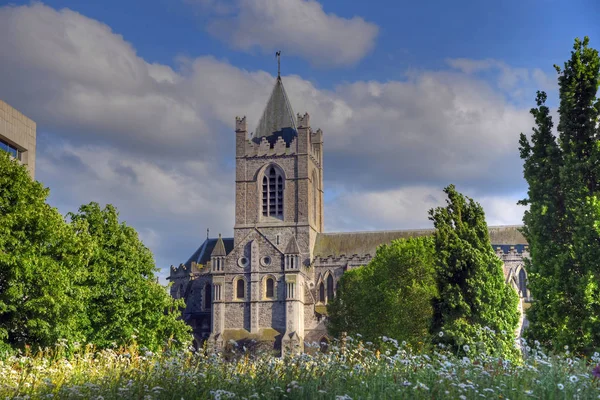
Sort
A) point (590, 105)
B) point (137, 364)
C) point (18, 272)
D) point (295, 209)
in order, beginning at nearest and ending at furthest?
point (137, 364)
point (590, 105)
point (18, 272)
point (295, 209)

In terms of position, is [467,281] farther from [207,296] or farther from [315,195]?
[315,195]

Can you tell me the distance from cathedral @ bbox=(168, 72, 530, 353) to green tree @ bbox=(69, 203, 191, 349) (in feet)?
121

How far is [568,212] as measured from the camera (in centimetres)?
2434

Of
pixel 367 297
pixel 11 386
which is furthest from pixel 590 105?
pixel 367 297

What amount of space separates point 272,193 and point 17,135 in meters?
40.4

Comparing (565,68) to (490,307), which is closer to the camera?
(565,68)

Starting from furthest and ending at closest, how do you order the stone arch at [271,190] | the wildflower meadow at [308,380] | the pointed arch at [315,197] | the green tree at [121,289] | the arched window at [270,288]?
the pointed arch at [315,197] → the stone arch at [271,190] → the arched window at [270,288] → the green tree at [121,289] → the wildflower meadow at [308,380]

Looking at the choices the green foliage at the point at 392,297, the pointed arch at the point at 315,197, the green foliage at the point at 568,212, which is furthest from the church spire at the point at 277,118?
the green foliage at the point at 568,212

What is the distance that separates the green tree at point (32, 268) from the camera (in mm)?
27844

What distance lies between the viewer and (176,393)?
499 inches

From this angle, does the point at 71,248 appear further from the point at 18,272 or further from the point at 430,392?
the point at 430,392

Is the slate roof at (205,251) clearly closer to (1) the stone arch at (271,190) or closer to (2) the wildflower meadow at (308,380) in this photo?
(1) the stone arch at (271,190)

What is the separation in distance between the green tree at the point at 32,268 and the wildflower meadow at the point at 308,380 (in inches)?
533

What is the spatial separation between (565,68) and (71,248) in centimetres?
1843
